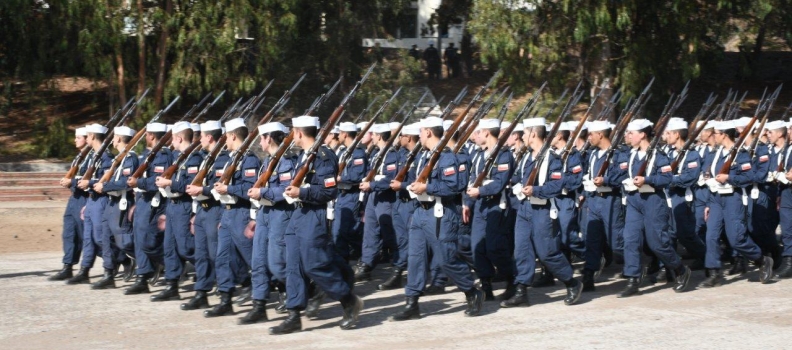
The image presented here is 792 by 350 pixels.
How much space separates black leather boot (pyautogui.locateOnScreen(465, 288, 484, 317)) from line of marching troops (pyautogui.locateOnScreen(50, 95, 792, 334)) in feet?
0.06

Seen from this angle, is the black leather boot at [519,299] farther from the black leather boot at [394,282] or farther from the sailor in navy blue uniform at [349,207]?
the sailor in navy blue uniform at [349,207]

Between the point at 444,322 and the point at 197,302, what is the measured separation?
2.37 meters

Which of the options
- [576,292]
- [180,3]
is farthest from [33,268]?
[180,3]

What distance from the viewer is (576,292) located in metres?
10.7

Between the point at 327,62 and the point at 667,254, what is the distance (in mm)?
14714

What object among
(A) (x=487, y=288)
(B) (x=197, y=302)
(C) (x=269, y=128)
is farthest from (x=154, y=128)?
(A) (x=487, y=288)

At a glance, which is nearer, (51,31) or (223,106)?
(51,31)

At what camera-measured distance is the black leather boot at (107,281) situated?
11914 mm

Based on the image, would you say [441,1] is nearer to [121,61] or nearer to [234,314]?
[121,61]

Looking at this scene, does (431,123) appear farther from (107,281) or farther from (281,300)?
(107,281)

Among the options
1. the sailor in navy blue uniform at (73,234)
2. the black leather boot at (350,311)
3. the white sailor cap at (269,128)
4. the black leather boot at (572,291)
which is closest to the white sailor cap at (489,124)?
the black leather boot at (572,291)

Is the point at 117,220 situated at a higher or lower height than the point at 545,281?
higher

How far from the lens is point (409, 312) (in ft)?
32.5

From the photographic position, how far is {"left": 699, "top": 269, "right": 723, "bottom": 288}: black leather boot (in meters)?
11.9
